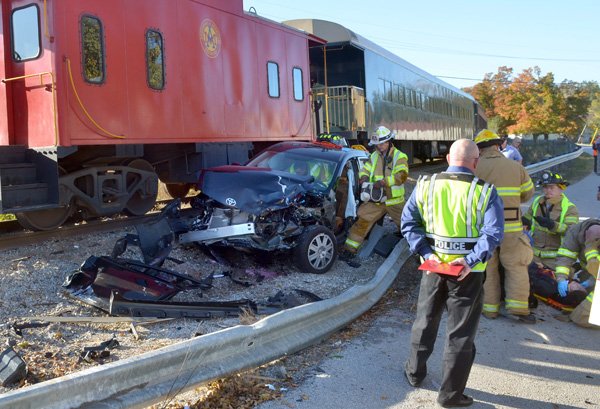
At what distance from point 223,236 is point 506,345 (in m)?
2.94

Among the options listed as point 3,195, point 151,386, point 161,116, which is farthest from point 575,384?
point 161,116

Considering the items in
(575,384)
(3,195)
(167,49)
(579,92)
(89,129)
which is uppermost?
(579,92)

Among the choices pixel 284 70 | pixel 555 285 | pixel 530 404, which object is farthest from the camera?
pixel 284 70

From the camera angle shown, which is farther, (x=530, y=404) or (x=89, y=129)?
(x=89, y=129)

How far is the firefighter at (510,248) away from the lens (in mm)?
5191

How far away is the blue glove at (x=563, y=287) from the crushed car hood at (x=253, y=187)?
282 cm

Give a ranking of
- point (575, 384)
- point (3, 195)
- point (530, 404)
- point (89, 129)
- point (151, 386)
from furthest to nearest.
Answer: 1. point (89, 129)
2. point (3, 195)
3. point (575, 384)
4. point (530, 404)
5. point (151, 386)

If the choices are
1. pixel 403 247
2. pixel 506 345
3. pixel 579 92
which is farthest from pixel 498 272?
pixel 579 92

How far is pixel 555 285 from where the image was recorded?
548cm

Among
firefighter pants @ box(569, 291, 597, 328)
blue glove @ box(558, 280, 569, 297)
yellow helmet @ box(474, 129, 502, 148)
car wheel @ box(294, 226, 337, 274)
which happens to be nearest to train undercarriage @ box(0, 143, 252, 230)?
car wheel @ box(294, 226, 337, 274)

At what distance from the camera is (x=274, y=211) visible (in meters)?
6.31

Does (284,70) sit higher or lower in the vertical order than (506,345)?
higher

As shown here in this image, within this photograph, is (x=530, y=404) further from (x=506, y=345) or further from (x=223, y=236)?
(x=223, y=236)

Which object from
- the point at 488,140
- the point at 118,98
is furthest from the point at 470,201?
the point at 118,98
